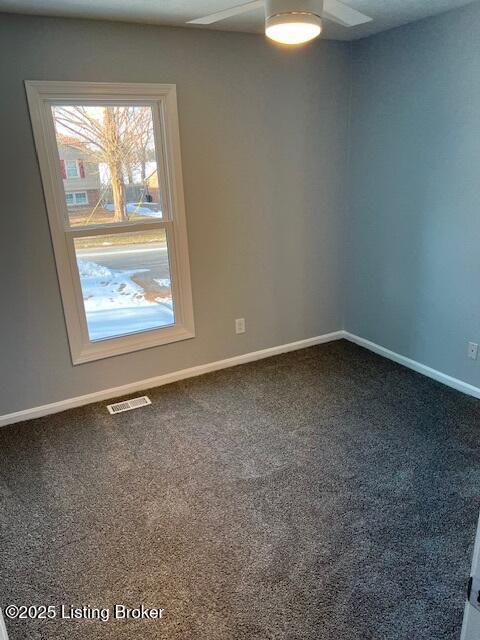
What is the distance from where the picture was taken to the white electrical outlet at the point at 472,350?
306 cm

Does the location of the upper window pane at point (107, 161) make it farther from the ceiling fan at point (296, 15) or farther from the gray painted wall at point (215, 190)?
the ceiling fan at point (296, 15)

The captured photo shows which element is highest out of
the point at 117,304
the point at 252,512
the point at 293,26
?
the point at 293,26

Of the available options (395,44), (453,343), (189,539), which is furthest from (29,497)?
(395,44)

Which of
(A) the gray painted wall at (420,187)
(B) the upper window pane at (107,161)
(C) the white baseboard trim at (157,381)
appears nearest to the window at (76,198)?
(B) the upper window pane at (107,161)

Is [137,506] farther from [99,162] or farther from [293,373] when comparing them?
[99,162]

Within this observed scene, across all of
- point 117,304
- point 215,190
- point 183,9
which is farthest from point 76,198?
point 183,9

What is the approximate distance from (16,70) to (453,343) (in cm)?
322

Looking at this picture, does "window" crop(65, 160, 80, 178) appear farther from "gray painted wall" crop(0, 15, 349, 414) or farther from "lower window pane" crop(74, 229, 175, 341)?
"lower window pane" crop(74, 229, 175, 341)

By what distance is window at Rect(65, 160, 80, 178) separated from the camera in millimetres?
2850

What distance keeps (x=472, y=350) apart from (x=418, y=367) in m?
0.48

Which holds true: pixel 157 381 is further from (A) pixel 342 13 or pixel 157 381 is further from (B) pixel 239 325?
(A) pixel 342 13

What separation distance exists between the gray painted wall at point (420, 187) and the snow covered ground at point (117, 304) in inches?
68.0

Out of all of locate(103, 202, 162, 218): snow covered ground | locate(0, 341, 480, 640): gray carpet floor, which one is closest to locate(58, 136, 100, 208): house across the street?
locate(103, 202, 162, 218): snow covered ground

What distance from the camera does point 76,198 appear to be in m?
2.92
